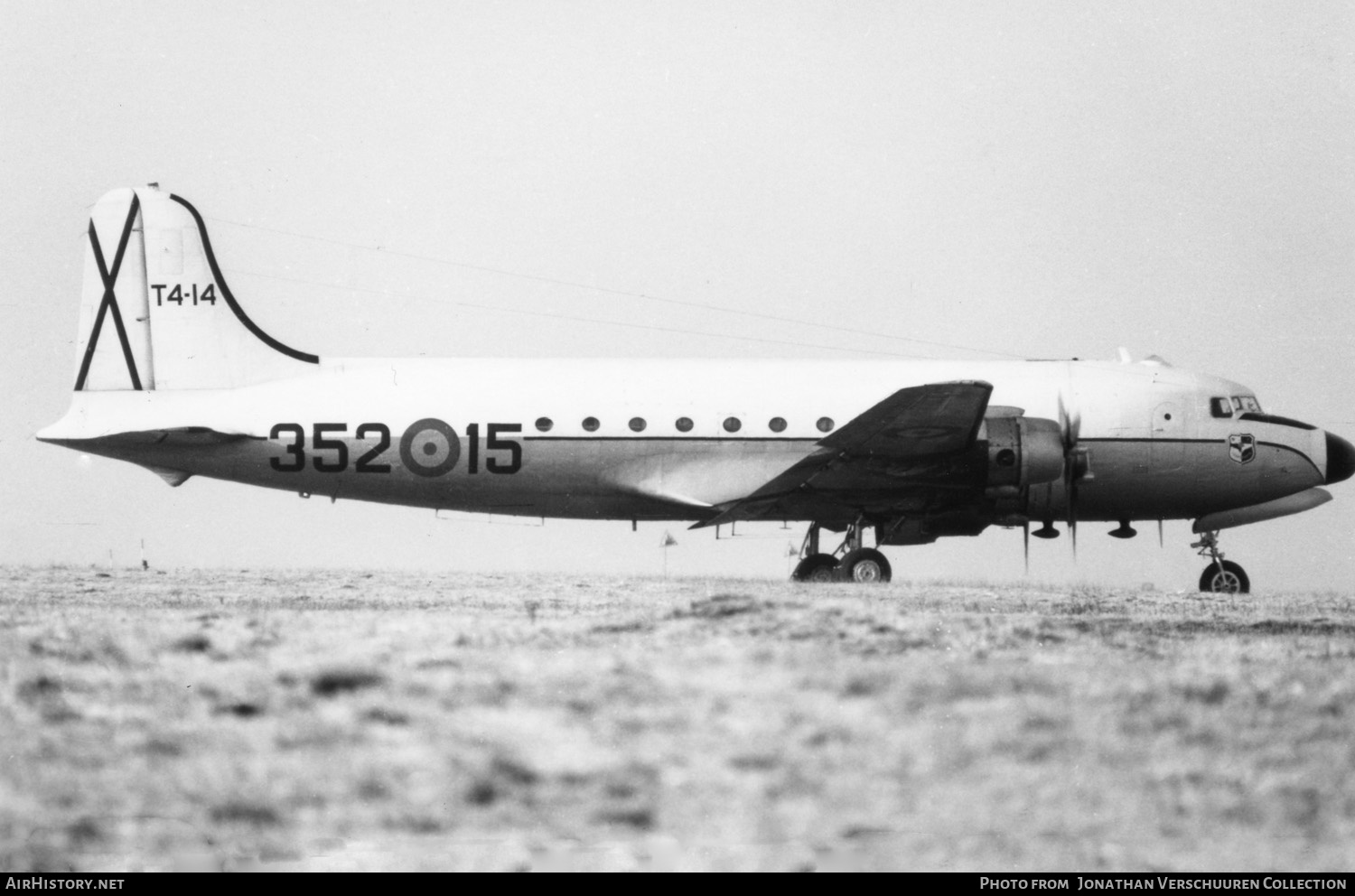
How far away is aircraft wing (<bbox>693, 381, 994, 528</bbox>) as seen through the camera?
2019 cm

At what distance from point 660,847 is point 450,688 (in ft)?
8.76

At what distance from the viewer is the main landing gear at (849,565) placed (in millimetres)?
21984

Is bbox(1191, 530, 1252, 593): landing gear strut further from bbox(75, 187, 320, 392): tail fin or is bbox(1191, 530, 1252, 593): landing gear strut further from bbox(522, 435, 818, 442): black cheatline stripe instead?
bbox(75, 187, 320, 392): tail fin

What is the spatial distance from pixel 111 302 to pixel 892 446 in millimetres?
12836

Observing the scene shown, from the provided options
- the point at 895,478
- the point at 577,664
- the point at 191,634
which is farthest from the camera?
the point at 895,478

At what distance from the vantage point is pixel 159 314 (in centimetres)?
2302

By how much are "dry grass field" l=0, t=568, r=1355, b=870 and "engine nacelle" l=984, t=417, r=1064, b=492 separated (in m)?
10.6

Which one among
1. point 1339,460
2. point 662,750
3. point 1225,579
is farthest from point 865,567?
point 662,750

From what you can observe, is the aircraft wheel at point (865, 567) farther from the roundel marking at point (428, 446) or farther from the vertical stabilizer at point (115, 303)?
the vertical stabilizer at point (115, 303)

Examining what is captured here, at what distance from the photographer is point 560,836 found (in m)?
5.85

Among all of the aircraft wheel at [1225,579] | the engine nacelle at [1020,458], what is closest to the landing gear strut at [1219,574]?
the aircraft wheel at [1225,579]

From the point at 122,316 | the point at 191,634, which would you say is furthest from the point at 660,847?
the point at 122,316

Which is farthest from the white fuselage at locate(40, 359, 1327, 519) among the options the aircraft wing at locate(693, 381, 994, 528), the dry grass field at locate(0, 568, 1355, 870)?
the dry grass field at locate(0, 568, 1355, 870)

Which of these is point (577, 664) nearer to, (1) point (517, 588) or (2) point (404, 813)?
(2) point (404, 813)
